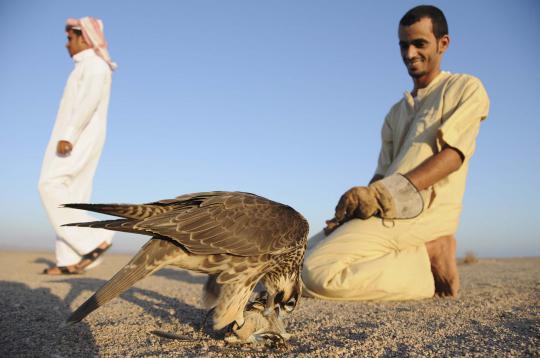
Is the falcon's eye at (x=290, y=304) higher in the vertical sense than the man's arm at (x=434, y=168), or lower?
lower

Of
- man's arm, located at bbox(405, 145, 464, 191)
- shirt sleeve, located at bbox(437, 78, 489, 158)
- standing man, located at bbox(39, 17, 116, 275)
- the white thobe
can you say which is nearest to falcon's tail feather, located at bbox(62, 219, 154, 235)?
man's arm, located at bbox(405, 145, 464, 191)

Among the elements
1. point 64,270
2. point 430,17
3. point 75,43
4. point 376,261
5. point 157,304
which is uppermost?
point 75,43

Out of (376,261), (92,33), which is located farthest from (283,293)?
(92,33)

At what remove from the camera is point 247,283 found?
2.76m

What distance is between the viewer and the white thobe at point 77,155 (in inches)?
256

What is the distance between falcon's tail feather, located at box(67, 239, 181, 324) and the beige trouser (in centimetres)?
195

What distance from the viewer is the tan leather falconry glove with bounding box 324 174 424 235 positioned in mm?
4219

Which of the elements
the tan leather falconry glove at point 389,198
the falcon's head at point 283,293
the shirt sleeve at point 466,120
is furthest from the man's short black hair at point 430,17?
the falcon's head at point 283,293

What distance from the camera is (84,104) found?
6.88 m

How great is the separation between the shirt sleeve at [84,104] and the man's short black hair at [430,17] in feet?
15.8

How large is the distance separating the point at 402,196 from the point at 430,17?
203 centimetres

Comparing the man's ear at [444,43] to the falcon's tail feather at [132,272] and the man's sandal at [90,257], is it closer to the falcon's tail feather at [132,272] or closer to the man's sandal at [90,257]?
the falcon's tail feather at [132,272]

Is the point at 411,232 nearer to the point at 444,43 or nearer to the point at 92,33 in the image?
the point at 444,43

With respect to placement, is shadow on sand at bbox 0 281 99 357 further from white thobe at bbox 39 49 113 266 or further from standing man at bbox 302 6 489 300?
white thobe at bbox 39 49 113 266
